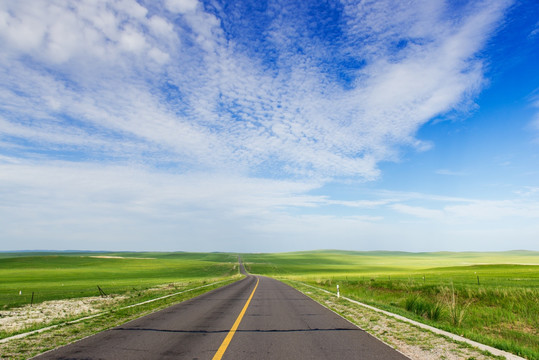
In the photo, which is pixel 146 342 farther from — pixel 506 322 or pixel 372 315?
pixel 506 322

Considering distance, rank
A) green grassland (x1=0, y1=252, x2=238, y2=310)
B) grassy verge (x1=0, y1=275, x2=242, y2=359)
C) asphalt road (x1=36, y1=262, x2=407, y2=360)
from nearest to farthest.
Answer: asphalt road (x1=36, y1=262, x2=407, y2=360) < grassy verge (x1=0, y1=275, x2=242, y2=359) < green grassland (x1=0, y1=252, x2=238, y2=310)

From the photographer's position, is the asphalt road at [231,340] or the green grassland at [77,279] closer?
the asphalt road at [231,340]

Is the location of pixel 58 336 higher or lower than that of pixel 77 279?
higher

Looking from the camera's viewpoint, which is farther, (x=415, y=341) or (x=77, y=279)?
(x=77, y=279)

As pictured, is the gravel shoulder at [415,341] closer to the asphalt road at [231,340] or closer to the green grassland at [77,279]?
the asphalt road at [231,340]

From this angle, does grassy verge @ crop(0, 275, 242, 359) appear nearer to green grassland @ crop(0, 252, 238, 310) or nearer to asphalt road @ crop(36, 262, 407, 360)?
asphalt road @ crop(36, 262, 407, 360)

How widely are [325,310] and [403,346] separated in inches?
257

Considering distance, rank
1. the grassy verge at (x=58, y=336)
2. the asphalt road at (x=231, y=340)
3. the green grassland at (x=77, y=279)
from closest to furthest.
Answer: the asphalt road at (x=231, y=340)
the grassy verge at (x=58, y=336)
the green grassland at (x=77, y=279)

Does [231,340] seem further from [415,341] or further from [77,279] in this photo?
[77,279]

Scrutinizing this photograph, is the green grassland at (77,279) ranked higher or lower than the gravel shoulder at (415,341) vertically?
lower

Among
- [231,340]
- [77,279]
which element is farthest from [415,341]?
[77,279]

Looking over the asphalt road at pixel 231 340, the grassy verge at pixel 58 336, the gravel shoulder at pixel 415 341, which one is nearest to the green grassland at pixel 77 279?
the grassy verge at pixel 58 336

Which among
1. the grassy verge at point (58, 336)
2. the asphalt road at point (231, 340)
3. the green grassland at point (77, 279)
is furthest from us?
the green grassland at point (77, 279)

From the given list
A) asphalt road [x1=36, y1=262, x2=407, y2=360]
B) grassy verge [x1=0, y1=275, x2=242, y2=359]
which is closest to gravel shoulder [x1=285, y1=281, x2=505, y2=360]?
asphalt road [x1=36, y1=262, x2=407, y2=360]
